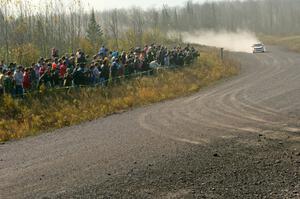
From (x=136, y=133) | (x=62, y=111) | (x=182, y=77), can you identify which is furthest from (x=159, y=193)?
(x=182, y=77)

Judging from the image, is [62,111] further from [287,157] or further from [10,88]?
[287,157]

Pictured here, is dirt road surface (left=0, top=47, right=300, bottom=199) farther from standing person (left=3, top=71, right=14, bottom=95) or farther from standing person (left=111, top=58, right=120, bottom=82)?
standing person (left=111, top=58, right=120, bottom=82)

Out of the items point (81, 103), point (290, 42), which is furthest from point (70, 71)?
point (290, 42)

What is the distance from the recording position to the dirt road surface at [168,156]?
10219mm

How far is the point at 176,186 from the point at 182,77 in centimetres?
2271

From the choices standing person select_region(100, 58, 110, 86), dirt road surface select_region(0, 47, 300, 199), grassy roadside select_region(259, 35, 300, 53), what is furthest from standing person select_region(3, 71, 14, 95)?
A: grassy roadside select_region(259, 35, 300, 53)

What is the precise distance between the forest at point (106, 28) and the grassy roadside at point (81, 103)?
1762cm

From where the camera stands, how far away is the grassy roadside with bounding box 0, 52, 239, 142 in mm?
19359

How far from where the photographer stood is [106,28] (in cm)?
9188

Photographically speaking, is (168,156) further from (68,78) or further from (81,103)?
(68,78)

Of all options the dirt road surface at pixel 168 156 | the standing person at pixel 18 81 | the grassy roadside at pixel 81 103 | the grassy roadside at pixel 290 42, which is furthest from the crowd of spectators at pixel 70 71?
the grassy roadside at pixel 290 42

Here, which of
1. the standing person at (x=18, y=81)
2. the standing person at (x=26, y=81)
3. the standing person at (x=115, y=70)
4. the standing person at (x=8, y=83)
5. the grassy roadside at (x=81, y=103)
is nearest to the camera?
the grassy roadside at (x=81, y=103)

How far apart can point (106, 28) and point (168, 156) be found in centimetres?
8101

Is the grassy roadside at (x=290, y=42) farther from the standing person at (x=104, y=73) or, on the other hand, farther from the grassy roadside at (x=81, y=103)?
the standing person at (x=104, y=73)
